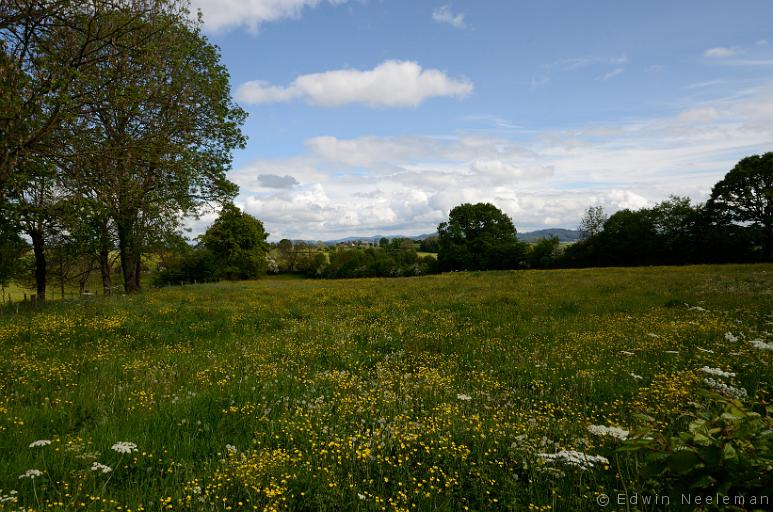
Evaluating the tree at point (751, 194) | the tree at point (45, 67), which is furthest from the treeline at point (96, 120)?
the tree at point (751, 194)

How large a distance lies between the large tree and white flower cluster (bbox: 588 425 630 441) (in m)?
13.6

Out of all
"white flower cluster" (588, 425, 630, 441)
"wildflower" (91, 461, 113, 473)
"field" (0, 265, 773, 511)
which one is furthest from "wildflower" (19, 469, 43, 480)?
"white flower cluster" (588, 425, 630, 441)

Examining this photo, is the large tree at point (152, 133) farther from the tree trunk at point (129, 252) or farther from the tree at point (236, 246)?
the tree at point (236, 246)

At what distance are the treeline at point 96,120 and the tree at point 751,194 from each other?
6177 cm

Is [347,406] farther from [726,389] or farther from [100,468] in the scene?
[726,389]

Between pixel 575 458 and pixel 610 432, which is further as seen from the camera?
pixel 610 432

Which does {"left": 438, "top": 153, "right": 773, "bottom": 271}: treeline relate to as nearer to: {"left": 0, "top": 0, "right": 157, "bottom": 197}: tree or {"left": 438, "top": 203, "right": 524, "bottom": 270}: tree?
{"left": 438, "top": 203, "right": 524, "bottom": 270}: tree

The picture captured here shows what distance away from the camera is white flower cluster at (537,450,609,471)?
12.7 ft

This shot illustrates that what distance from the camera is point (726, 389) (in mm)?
5457

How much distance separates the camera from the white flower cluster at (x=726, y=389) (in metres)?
5.19

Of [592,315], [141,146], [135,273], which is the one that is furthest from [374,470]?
[135,273]

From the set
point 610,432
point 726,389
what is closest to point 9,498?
point 610,432

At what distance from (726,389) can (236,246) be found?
2548 inches

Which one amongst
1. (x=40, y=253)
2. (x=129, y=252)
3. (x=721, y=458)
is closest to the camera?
(x=721, y=458)
